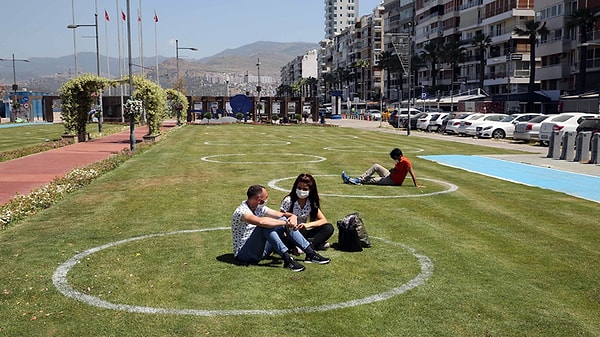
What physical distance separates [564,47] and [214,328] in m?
67.5

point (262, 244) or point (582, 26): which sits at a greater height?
point (582, 26)

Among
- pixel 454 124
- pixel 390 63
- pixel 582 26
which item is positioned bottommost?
pixel 454 124

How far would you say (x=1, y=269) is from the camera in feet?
27.8

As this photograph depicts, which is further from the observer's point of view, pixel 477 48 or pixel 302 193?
pixel 477 48

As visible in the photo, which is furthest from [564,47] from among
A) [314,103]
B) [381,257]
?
[381,257]

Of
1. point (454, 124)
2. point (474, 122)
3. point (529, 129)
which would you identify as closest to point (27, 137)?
point (454, 124)

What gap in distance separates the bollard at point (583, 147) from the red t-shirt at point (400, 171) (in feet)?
38.4

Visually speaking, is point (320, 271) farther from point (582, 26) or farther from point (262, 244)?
point (582, 26)

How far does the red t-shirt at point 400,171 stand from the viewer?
16469mm

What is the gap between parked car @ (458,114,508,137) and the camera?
43469 millimetres

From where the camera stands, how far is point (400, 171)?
54.3 feet

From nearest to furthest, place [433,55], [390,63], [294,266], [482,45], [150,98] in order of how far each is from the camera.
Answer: [294,266], [150,98], [482,45], [433,55], [390,63]

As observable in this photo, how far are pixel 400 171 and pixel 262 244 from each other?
8593 mm

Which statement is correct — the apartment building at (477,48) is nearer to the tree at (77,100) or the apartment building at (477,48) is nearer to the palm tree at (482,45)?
the palm tree at (482,45)
